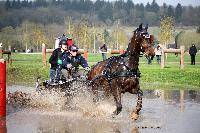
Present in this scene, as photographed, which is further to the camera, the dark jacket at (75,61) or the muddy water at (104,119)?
the dark jacket at (75,61)

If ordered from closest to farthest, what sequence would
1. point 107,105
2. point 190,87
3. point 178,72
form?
→ 1. point 107,105
2. point 190,87
3. point 178,72

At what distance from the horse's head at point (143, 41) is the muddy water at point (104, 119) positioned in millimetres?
1753

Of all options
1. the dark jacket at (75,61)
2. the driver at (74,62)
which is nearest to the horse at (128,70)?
the driver at (74,62)

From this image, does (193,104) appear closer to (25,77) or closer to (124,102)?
(124,102)

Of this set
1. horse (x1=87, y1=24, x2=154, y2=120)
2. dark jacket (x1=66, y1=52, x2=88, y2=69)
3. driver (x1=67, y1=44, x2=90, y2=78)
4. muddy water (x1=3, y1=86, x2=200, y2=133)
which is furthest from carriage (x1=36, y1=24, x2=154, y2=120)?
dark jacket (x1=66, y1=52, x2=88, y2=69)

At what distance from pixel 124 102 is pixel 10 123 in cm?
590

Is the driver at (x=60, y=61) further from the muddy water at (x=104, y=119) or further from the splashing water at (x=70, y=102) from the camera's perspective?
the muddy water at (x=104, y=119)

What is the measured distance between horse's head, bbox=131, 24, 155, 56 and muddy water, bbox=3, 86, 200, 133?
1753mm

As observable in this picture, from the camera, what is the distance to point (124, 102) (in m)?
16.9

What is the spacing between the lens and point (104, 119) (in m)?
12.6

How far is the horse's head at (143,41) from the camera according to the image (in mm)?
12555

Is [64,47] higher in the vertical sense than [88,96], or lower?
higher

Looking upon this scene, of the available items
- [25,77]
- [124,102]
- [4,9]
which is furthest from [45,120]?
[4,9]

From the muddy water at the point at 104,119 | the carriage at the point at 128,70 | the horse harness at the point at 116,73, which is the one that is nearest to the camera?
the muddy water at the point at 104,119
